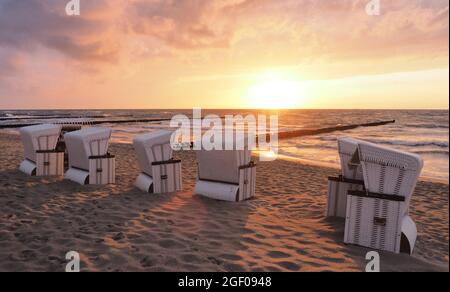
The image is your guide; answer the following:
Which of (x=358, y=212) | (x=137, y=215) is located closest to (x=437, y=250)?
(x=358, y=212)

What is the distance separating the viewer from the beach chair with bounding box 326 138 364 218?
653cm

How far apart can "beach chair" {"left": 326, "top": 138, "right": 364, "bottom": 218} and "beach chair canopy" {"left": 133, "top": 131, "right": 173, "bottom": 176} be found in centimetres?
397

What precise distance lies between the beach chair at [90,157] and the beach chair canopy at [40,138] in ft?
4.17

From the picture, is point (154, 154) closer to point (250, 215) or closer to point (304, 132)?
point (250, 215)

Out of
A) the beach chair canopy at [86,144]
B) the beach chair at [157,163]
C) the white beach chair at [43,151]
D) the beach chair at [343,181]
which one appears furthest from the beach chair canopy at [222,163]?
the white beach chair at [43,151]

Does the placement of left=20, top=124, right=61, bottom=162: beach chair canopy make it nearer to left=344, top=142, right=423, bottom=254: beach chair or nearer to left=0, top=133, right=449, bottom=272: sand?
left=0, top=133, right=449, bottom=272: sand

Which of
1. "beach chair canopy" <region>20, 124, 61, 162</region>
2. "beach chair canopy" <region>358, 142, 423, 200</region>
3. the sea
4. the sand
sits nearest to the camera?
the sand

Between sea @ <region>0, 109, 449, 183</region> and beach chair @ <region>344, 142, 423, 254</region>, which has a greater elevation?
beach chair @ <region>344, 142, 423, 254</region>

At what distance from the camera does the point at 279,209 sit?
310 inches

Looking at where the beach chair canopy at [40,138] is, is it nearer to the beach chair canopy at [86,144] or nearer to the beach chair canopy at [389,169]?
the beach chair canopy at [86,144]

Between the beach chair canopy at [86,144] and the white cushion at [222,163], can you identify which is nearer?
the white cushion at [222,163]

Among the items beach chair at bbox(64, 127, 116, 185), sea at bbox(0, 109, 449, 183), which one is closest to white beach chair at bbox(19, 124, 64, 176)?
beach chair at bbox(64, 127, 116, 185)

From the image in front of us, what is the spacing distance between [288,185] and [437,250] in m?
5.32

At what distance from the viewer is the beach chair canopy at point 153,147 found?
857 centimetres
